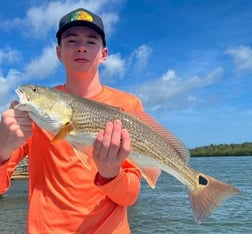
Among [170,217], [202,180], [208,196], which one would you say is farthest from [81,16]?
[170,217]

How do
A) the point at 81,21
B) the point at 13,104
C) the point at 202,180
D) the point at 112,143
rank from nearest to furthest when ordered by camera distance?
the point at 112,143, the point at 13,104, the point at 202,180, the point at 81,21

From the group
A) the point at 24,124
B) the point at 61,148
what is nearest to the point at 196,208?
the point at 61,148

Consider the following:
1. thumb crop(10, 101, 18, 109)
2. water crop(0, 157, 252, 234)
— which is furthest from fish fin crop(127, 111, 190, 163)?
water crop(0, 157, 252, 234)

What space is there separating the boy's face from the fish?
33 cm

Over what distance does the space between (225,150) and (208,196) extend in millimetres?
125843

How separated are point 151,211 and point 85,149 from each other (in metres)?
24.2

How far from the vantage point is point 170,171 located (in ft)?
11.4

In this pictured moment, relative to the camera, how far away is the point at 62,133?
3.05 metres

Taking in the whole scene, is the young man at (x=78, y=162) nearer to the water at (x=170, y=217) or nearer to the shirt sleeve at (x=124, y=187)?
the shirt sleeve at (x=124, y=187)

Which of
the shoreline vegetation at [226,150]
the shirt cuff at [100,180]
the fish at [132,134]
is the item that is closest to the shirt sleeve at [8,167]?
the fish at [132,134]

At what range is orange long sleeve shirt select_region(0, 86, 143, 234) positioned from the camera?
3.22 meters

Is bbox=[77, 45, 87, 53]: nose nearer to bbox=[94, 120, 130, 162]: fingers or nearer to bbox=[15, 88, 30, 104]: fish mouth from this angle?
bbox=[15, 88, 30, 104]: fish mouth

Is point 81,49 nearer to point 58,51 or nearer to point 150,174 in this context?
point 58,51

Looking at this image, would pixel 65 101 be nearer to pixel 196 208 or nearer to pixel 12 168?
pixel 12 168
